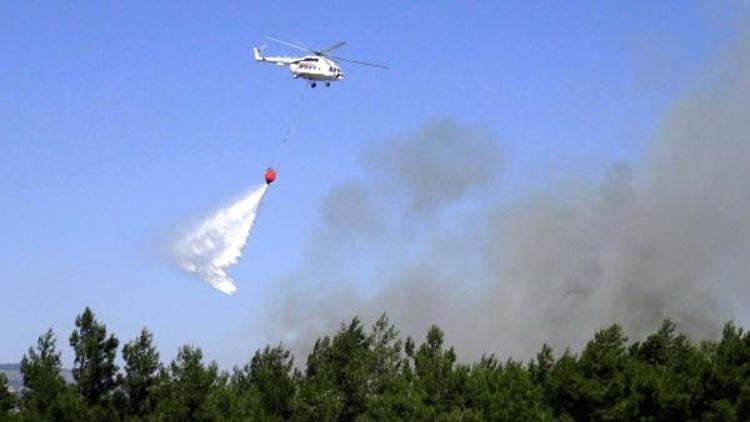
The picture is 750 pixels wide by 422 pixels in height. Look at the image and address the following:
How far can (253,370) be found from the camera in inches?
3344

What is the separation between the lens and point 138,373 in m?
79.1

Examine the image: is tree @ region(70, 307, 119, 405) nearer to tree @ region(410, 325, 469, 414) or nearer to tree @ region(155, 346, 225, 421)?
tree @ region(155, 346, 225, 421)

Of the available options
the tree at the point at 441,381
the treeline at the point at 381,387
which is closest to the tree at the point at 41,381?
the treeline at the point at 381,387

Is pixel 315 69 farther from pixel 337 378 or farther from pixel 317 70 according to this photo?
pixel 337 378

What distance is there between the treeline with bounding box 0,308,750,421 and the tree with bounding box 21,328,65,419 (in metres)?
0.09

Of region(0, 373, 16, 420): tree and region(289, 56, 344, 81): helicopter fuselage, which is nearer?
region(0, 373, 16, 420): tree

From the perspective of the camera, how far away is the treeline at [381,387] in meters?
73.8

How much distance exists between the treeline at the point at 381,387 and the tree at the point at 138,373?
0.07 m

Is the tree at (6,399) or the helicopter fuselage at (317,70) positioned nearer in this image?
the tree at (6,399)

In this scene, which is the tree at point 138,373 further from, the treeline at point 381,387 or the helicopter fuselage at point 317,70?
the helicopter fuselage at point 317,70

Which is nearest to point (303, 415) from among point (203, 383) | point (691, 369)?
point (203, 383)

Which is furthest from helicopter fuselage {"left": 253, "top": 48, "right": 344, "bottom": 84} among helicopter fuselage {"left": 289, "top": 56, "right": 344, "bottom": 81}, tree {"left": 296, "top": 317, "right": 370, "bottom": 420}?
tree {"left": 296, "top": 317, "right": 370, "bottom": 420}

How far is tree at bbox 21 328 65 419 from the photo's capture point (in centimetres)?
7688

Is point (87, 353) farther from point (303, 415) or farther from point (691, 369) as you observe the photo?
point (691, 369)
